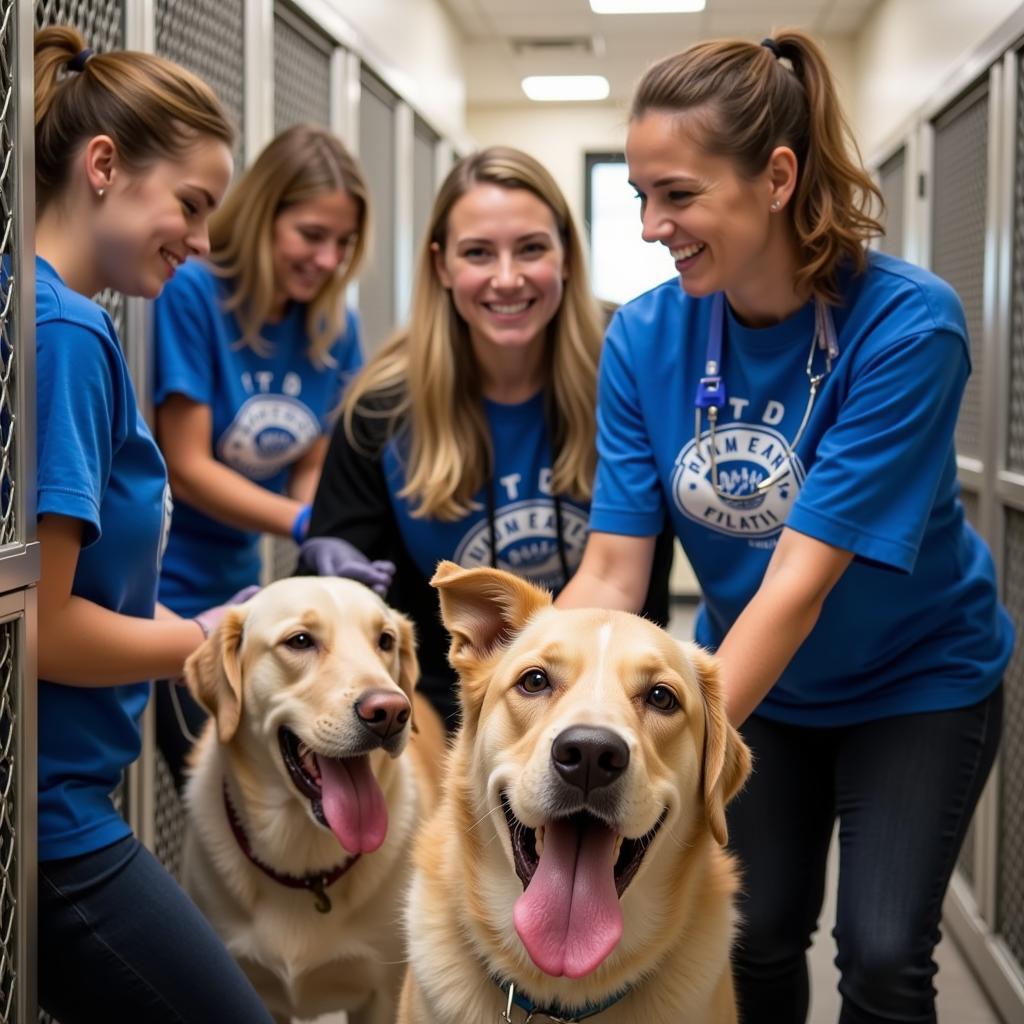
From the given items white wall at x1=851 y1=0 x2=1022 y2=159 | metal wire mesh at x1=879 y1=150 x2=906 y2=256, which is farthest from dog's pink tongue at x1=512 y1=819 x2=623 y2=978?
metal wire mesh at x1=879 y1=150 x2=906 y2=256

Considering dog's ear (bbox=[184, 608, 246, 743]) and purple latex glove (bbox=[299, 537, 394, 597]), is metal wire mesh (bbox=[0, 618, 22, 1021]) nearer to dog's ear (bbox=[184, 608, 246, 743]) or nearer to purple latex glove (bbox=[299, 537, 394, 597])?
dog's ear (bbox=[184, 608, 246, 743])

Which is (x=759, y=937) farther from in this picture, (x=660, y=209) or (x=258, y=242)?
(x=258, y=242)

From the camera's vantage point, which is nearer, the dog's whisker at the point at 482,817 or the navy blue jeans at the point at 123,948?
the dog's whisker at the point at 482,817

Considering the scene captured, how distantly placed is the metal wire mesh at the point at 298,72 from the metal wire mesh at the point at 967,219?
6.47 feet

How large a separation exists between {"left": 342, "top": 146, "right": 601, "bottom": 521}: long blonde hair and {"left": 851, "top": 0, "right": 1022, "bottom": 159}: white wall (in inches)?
29.2

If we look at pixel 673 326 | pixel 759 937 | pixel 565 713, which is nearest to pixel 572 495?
pixel 673 326

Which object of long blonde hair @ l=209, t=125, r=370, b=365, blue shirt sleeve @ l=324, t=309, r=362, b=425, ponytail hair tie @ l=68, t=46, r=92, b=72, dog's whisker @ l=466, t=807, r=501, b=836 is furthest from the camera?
blue shirt sleeve @ l=324, t=309, r=362, b=425

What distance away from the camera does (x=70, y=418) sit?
1.58 metres

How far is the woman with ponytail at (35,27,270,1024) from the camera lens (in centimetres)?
160

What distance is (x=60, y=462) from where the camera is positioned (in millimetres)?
1574

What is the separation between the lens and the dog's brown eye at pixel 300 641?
6.82ft

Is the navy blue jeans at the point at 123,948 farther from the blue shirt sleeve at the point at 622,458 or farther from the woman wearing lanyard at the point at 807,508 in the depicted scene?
the blue shirt sleeve at the point at 622,458

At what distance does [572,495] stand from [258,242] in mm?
965

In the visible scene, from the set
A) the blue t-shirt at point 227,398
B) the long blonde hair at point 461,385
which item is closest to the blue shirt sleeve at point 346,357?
the blue t-shirt at point 227,398
